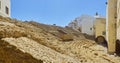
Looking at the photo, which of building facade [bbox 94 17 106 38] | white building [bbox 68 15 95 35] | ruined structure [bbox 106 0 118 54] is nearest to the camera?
ruined structure [bbox 106 0 118 54]

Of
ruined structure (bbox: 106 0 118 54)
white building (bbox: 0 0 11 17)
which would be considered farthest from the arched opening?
white building (bbox: 0 0 11 17)

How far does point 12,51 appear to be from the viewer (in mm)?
14945

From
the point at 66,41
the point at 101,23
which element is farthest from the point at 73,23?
the point at 66,41

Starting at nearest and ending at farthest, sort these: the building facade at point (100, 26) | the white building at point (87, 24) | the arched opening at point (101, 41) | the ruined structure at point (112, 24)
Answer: the ruined structure at point (112, 24)
the arched opening at point (101, 41)
the building facade at point (100, 26)
the white building at point (87, 24)

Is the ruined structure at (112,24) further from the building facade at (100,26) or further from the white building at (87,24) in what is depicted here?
the white building at (87,24)

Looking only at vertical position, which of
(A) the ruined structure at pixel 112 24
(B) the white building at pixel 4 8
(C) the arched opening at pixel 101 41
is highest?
(B) the white building at pixel 4 8

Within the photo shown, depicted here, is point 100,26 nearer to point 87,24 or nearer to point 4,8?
point 87,24

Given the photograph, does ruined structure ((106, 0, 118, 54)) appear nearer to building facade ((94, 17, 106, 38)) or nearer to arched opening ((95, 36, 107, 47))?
arched opening ((95, 36, 107, 47))

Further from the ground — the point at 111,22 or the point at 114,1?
the point at 114,1

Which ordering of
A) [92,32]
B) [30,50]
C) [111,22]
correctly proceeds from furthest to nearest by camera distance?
[92,32] → [111,22] → [30,50]

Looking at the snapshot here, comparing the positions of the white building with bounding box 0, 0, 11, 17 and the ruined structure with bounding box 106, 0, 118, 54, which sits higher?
the white building with bounding box 0, 0, 11, 17

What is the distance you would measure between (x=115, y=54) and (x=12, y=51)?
12033mm

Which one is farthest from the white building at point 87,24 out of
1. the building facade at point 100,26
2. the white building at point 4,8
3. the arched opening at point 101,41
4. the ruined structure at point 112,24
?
the ruined structure at point 112,24

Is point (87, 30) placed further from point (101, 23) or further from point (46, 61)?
point (46, 61)
